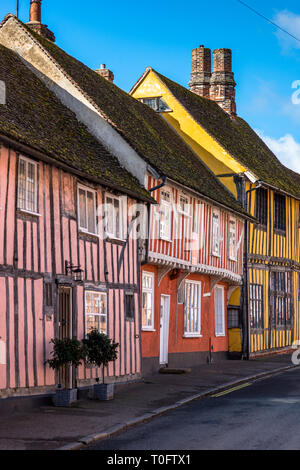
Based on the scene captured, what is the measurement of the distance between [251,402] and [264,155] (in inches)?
766

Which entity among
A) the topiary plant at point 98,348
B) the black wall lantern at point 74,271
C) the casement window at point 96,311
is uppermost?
the black wall lantern at point 74,271

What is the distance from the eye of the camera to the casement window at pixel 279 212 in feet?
93.9

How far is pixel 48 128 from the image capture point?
15828 millimetres

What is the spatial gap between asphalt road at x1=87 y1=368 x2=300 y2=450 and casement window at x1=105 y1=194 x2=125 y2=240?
441cm

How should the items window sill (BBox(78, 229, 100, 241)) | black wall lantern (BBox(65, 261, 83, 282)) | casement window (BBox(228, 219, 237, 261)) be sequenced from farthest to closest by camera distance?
casement window (BBox(228, 219, 237, 261))
window sill (BBox(78, 229, 100, 241))
black wall lantern (BBox(65, 261, 83, 282))

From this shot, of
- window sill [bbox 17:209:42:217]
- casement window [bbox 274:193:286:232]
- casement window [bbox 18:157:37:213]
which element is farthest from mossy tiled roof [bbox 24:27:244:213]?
window sill [bbox 17:209:42:217]

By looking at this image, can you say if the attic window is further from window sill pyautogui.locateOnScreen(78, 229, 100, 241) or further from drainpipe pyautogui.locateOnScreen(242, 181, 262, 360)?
window sill pyautogui.locateOnScreen(78, 229, 100, 241)

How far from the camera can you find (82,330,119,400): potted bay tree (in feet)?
48.1

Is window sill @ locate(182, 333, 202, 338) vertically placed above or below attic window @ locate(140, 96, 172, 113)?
below

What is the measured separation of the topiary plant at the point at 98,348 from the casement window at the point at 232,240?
1069 centimetres

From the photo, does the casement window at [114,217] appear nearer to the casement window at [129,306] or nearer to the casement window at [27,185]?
the casement window at [129,306]

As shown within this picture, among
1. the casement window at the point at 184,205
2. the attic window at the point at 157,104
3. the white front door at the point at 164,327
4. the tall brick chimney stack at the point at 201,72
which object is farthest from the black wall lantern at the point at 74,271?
the tall brick chimney stack at the point at 201,72
